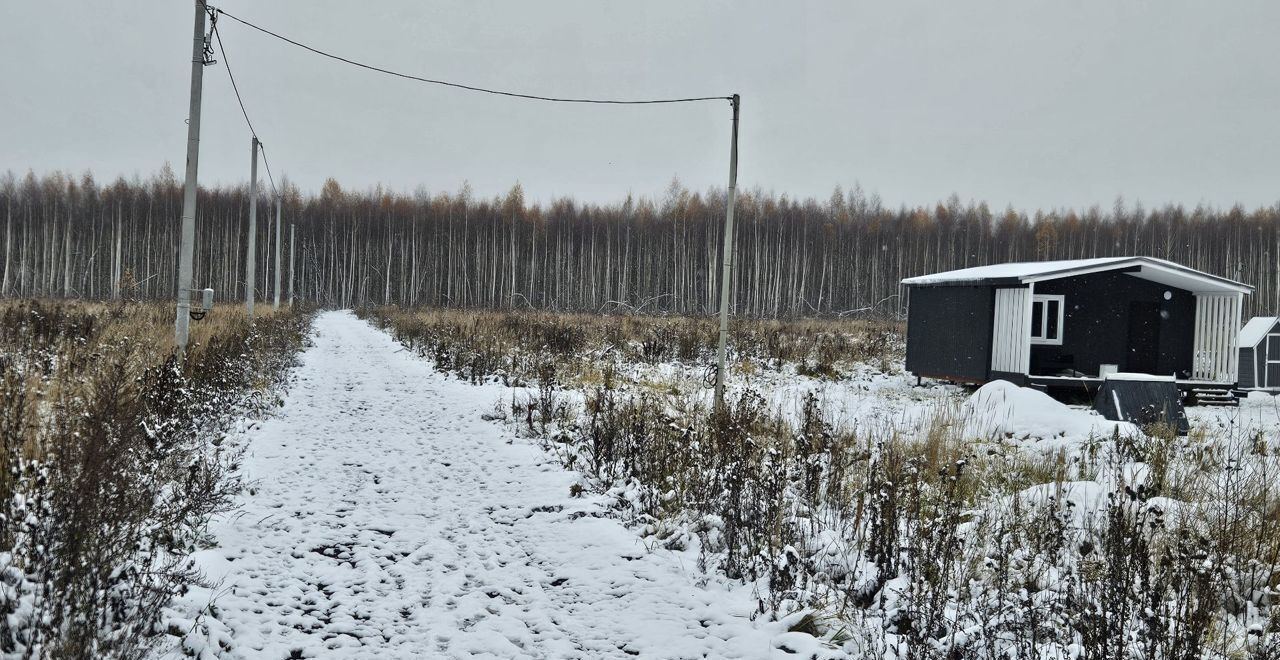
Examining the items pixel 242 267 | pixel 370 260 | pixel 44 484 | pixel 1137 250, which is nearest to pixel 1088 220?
pixel 1137 250

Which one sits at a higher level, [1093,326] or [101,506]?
[1093,326]

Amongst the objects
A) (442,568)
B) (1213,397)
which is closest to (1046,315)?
(1213,397)

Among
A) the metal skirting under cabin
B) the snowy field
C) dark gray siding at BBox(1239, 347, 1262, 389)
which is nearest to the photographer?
the snowy field

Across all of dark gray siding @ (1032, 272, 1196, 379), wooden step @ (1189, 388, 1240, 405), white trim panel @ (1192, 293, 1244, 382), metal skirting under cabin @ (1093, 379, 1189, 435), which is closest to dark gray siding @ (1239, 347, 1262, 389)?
white trim panel @ (1192, 293, 1244, 382)

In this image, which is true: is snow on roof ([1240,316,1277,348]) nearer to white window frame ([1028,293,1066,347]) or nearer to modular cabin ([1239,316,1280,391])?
modular cabin ([1239,316,1280,391])

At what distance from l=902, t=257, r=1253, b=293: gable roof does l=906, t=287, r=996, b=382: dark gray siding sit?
1.61 feet

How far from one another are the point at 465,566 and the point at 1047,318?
1609 cm

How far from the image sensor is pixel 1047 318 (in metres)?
16.3

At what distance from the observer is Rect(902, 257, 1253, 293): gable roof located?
1472 cm

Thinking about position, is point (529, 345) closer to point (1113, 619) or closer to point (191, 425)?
point (191, 425)

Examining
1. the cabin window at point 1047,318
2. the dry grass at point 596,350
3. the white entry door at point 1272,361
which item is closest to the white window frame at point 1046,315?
the cabin window at point 1047,318

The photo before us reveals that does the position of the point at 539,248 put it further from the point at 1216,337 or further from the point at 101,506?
the point at 101,506

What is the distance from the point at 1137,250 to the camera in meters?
60.1

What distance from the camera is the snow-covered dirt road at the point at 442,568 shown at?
128 inches
